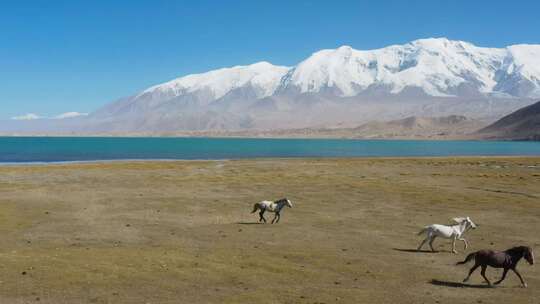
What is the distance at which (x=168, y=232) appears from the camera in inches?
1080

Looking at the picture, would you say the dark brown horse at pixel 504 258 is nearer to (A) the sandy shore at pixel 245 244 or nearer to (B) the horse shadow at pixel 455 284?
(B) the horse shadow at pixel 455 284

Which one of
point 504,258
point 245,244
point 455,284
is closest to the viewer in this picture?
point 504,258

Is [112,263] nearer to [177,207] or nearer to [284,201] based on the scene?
[284,201]

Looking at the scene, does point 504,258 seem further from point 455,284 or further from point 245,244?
point 245,244

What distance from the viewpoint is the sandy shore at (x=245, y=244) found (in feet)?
56.6

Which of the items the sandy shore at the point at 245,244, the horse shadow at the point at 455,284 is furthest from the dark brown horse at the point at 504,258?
the sandy shore at the point at 245,244

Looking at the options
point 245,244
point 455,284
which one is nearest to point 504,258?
point 455,284

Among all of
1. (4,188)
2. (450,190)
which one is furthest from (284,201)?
(4,188)

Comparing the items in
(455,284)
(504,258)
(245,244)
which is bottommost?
(455,284)

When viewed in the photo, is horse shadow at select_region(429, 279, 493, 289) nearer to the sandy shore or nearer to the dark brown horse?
the sandy shore

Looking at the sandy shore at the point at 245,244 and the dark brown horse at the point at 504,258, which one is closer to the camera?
the sandy shore at the point at 245,244

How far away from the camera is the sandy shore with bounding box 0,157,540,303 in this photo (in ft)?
56.6

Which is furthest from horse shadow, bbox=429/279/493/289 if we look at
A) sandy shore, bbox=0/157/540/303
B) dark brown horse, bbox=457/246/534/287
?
dark brown horse, bbox=457/246/534/287

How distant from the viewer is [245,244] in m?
24.5
